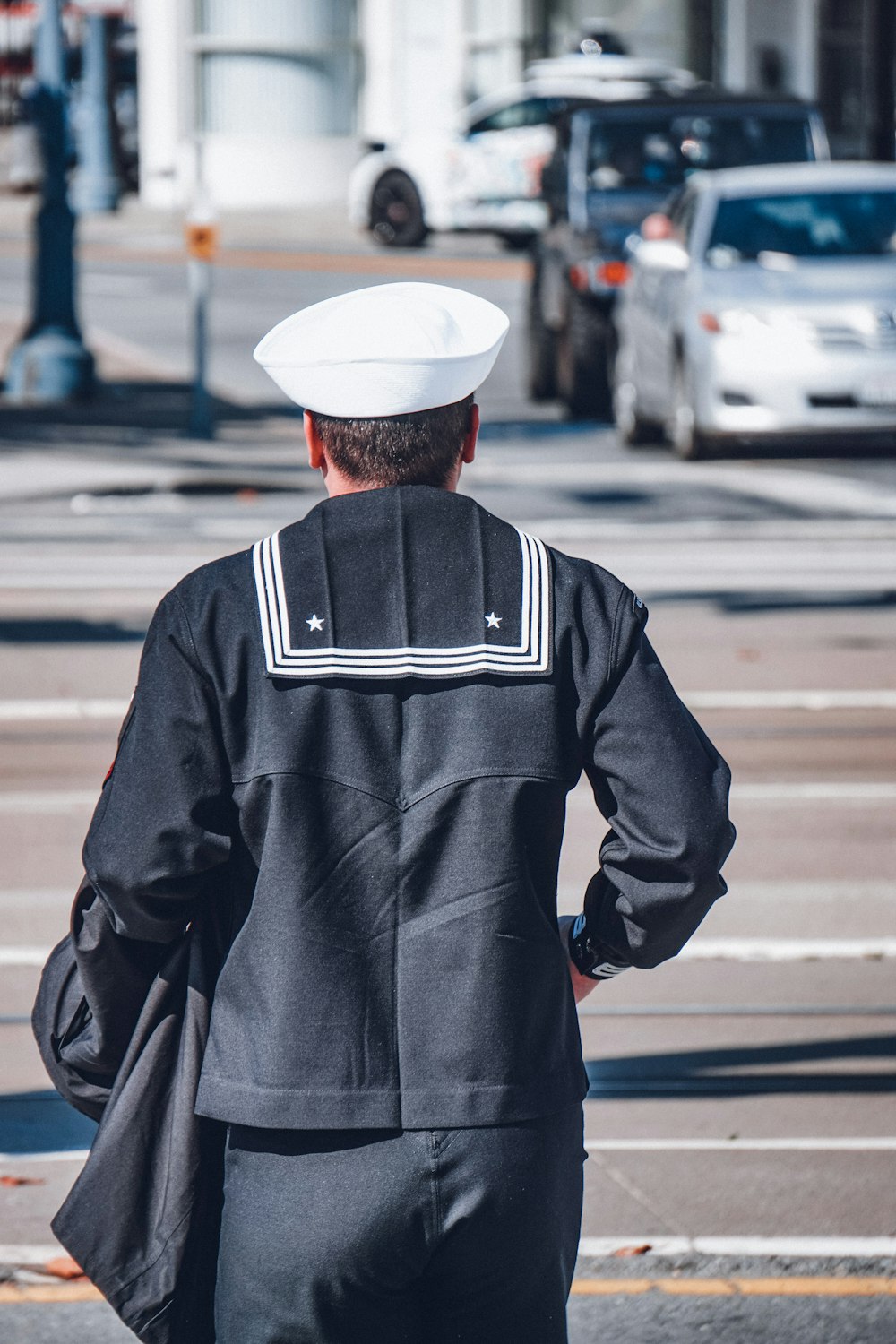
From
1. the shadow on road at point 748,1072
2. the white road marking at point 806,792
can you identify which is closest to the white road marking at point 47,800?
the white road marking at point 806,792

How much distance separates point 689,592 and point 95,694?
334 cm

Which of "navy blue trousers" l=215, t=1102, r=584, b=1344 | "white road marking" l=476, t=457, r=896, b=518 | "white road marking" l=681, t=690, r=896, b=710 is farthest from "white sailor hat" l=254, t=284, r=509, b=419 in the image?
"white road marking" l=476, t=457, r=896, b=518

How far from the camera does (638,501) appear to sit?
1395 centimetres

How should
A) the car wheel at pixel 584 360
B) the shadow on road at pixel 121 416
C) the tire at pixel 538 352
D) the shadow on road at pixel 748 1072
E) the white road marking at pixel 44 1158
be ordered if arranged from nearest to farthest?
the white road marking at pixel 44 1158, the shadow on road at pixel 748 1072, the shadow on road at pixel 121 416, the car wheel at pixel 584 360, the tire at pixel 538 352

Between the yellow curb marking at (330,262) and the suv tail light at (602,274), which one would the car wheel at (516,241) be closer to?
the yellow curb marking at (330,262)

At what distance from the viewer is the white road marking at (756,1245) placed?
4.26 meters

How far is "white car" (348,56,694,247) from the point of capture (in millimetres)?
27438

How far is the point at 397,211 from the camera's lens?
29.4 m

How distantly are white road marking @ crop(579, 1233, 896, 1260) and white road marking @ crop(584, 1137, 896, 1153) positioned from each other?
0.45 m

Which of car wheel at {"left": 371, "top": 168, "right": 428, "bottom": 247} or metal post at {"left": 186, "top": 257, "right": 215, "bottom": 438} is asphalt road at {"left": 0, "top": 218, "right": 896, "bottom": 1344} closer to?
metal post at {"left": 186, "top": 257, "right": 215, "bottom": 438}

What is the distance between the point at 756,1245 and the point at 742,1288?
177 millimetres

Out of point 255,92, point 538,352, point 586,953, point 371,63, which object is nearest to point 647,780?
point 586,953

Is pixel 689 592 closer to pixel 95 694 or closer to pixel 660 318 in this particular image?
pixel 95 694

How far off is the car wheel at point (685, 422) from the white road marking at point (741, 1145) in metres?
10.2
